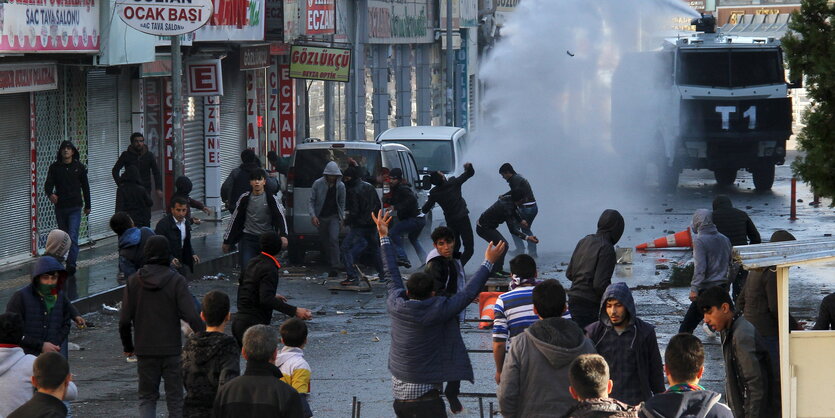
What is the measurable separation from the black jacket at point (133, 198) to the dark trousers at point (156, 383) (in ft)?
24.1

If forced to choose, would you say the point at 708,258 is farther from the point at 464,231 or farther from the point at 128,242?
the point at 464,231

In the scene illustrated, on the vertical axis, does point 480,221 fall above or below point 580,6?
below

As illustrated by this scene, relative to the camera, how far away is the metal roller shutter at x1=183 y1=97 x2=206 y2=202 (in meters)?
24.8

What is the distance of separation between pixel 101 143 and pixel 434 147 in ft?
18.7

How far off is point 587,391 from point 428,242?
49.6 feet

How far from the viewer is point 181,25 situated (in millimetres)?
17375

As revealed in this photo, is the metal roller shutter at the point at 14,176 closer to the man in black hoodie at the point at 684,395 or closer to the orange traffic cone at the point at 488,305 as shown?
the orange traffic cone at the point at 488,305

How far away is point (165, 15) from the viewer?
17.3 metres

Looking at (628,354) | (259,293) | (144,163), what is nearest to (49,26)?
(144,163)

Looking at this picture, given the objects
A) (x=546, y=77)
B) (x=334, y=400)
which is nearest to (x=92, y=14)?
(x=334, y=400)

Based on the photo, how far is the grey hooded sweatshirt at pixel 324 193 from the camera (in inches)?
Answer: 682

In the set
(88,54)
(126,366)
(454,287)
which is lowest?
(126,366)

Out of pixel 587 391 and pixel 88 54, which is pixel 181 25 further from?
pixel 587 391

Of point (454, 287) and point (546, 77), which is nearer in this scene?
point (454, 287)
